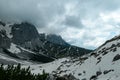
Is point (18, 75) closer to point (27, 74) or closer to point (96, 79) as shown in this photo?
point (27, 74)

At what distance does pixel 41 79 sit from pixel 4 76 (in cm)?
323

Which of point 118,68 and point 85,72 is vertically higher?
point 85,72

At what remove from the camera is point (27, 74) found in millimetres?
21375

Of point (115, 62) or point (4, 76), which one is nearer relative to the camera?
point (4, 76)

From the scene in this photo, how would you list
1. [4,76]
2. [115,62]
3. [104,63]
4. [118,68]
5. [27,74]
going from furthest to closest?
[104,63] → [115,62] → [118,68] → [27,74] → [4,76]

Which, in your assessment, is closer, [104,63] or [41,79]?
[41,79]

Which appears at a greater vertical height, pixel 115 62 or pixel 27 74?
pixel 115 62

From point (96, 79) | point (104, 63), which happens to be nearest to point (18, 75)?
point (96, 79)

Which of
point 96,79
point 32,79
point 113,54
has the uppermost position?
point 113,54

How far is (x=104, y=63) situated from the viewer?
2203 inches

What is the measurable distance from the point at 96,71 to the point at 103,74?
4919 mm

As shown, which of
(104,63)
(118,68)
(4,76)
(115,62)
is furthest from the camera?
(104,63)

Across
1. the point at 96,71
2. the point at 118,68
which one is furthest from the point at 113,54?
the point at 118,68

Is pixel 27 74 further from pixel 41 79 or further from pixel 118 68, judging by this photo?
pixel 118 68
